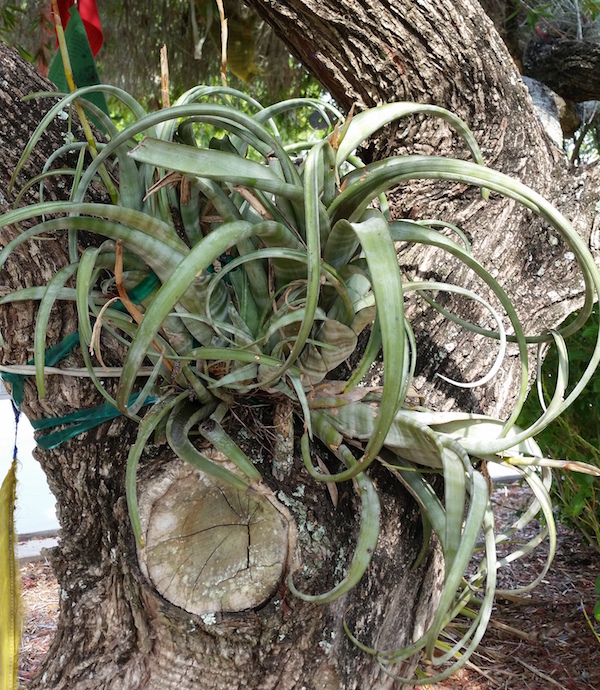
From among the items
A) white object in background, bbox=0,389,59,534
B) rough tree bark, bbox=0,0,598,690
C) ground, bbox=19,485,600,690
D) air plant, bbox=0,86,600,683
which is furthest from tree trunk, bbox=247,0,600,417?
white object in background, bbox=0,389,59,534

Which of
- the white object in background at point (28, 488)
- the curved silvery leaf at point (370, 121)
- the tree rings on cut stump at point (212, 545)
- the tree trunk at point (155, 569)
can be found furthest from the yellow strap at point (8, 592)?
the white object in background at point (28, 488)

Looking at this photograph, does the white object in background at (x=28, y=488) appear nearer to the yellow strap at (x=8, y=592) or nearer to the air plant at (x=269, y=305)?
the yellow strap at (x=8, y=592)

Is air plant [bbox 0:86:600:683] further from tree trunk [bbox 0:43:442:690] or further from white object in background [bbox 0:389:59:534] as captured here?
white object in background [bbox 0:389:59:534]

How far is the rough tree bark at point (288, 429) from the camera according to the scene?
28.6 inches

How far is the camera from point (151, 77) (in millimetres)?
2566

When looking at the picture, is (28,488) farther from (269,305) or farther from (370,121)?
(370,121)

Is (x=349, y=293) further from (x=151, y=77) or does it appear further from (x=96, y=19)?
(x=151, y=77)

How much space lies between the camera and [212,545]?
72 centimetres

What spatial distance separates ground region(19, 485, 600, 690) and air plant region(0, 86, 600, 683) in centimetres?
65

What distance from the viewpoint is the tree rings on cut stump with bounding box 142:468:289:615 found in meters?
0.70

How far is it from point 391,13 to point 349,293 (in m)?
0.50

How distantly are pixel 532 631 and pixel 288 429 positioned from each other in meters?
1.30

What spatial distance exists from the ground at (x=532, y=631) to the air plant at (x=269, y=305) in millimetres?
653

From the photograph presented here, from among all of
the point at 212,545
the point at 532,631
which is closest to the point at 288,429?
the point at 212,545
